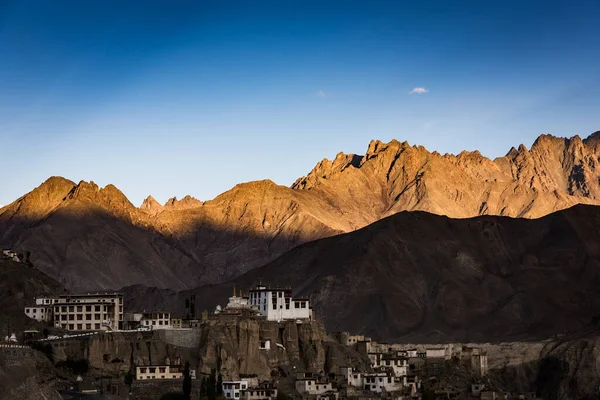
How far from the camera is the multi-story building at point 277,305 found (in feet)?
454

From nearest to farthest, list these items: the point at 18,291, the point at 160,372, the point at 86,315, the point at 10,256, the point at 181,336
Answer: the point at 160,372 → the point at 181,336 → the point at 86,315 → the point at 18,291 → the point at 10,256

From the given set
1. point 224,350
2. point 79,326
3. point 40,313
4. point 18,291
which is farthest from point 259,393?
point 18,291

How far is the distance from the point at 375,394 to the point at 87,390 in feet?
94.8

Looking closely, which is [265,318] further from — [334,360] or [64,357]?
[64,357]

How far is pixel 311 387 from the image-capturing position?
125m

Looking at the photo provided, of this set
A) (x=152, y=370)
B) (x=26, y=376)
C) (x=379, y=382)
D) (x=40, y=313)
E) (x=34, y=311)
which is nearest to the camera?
(x=26, y=376)

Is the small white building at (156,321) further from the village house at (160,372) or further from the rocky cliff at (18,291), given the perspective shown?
the rocky cliff at (18,291)

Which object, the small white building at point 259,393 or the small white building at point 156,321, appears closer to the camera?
the small white building at point 259,393

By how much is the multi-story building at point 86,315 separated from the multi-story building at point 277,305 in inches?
579

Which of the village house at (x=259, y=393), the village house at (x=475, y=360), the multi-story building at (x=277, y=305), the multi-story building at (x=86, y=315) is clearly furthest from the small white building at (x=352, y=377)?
the village house at (x=475, y=360)

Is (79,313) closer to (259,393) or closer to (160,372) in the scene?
(160,372)

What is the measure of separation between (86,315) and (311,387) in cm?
2401

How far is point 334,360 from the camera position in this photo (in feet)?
445

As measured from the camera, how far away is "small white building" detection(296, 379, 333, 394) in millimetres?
124938
